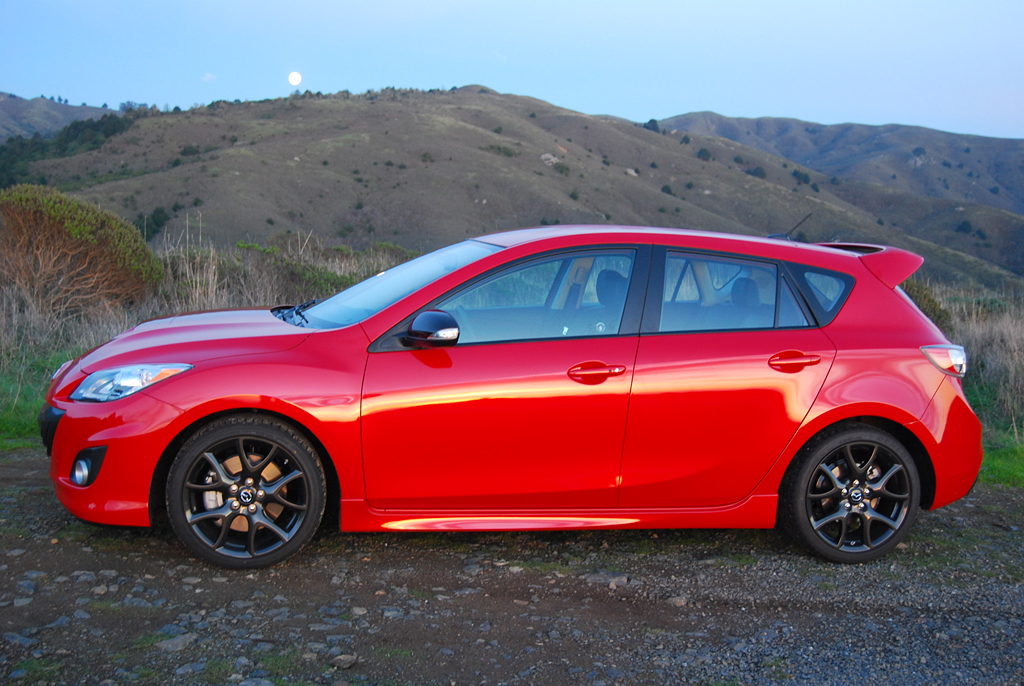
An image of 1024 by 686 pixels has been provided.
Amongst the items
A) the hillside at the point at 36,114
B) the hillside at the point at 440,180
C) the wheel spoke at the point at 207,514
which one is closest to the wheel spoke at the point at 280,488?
the wheel spoke at the point at 207,514

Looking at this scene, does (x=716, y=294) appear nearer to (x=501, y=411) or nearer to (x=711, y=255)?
(x=711, y=255)

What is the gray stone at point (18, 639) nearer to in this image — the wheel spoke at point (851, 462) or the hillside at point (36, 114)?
the wheel spoke at point (851, 462)

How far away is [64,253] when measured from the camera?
36.8ft

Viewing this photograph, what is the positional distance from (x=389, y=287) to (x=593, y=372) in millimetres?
1261

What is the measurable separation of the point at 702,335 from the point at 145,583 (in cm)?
289

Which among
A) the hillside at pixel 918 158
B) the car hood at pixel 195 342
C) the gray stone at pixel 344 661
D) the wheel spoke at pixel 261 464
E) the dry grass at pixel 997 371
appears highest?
the hillside at pixel 918 158

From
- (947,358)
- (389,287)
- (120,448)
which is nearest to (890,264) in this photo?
(947,358)

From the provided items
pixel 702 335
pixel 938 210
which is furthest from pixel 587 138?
pixel 702 335

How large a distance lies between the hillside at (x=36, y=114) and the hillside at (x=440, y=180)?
185 feet

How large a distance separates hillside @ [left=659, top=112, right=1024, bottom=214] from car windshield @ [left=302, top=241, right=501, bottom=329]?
130 metres

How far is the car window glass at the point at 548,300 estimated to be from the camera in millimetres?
3736

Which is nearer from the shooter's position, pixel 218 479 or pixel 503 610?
pixel 503 610

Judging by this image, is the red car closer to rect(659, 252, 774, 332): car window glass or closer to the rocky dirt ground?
rect(659, 252, 774, 332): car window glass

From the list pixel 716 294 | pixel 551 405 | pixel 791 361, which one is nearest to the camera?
pixel 551 405
